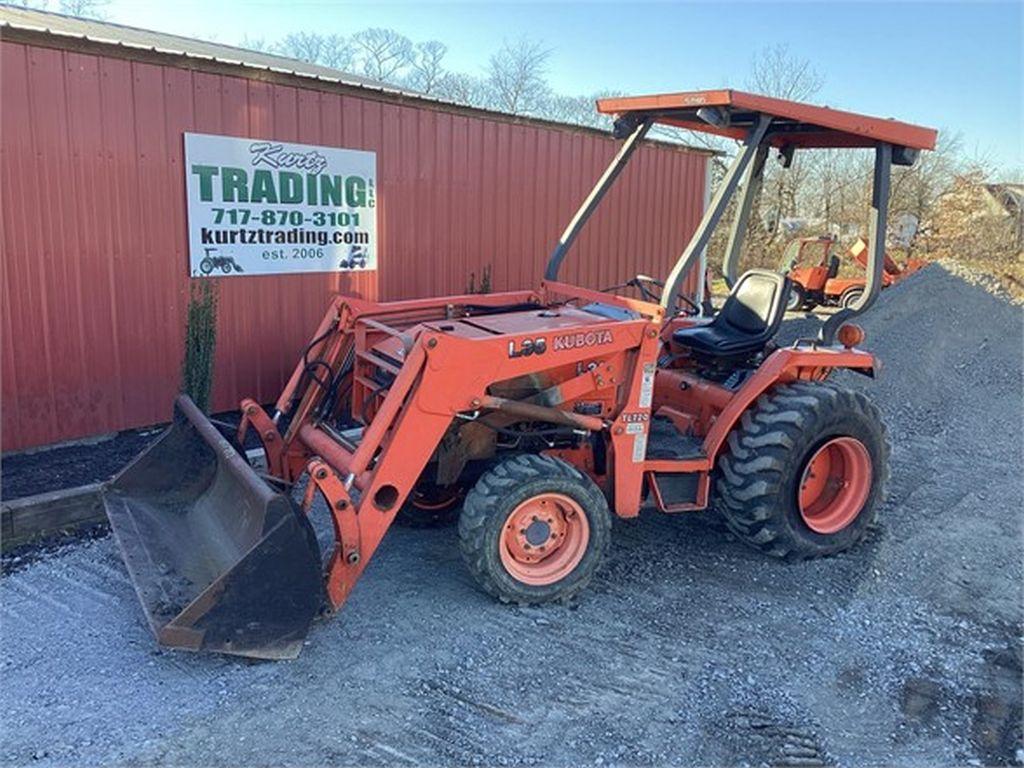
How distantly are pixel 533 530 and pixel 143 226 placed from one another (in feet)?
13.1

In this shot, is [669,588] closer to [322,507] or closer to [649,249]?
[322,507]

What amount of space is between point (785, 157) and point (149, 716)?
464cm

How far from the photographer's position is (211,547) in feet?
12.9

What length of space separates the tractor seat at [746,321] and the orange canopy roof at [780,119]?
0.85 metres

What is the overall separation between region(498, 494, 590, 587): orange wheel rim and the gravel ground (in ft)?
0.63

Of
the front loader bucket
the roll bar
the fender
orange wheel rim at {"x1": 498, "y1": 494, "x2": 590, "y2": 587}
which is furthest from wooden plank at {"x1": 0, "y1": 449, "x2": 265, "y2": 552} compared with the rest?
the fender

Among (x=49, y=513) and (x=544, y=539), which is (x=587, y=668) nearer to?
(x=544, y=539)

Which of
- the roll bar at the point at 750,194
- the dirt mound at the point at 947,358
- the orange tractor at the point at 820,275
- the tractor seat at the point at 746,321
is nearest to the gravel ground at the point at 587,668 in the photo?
the tractor seat at the point at 746,321

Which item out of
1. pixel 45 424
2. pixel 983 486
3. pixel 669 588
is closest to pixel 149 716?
pixel 669 588

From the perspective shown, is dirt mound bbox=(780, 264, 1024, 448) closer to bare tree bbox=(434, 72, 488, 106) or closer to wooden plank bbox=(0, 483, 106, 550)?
wooden plank bbox=(0, 483, 106, 550)

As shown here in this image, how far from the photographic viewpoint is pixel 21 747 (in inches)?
117

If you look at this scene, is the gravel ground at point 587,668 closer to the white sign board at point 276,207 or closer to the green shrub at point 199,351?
the green shrub at point 199,351

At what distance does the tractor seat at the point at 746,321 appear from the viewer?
4.96 metres

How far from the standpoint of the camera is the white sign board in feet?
21.3
